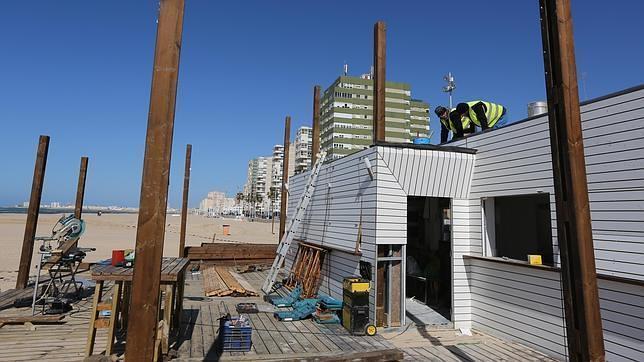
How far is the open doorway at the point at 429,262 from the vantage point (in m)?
9.91

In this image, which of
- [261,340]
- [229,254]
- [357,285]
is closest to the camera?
[261,340]

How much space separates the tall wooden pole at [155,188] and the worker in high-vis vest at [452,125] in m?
8.54

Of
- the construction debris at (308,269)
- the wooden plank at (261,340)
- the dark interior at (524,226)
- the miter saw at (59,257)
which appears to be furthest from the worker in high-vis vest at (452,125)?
the miter saw at (59,257)

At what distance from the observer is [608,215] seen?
618 centimetres

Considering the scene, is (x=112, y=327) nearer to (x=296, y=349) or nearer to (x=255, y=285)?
(x=296, y=349)

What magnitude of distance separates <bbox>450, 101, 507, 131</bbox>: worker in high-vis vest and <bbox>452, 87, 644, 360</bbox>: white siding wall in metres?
1.17

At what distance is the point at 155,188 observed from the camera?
297cm

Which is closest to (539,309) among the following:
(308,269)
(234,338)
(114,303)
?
(234,338)

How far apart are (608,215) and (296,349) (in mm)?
5813

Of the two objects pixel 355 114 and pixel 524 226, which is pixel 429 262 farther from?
pixel 355 114

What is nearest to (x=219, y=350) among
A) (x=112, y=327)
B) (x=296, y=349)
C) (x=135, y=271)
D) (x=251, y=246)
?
(x=296, y=349)

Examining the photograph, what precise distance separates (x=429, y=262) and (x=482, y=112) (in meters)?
4.68

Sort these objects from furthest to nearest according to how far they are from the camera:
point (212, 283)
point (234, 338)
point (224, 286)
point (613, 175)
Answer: point (212, 283) → point (224, 286) → point (234, 338) → point (613, 175)

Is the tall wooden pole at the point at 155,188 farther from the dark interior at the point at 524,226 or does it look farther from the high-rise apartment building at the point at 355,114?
the high-rise apartment building at the point at 355,114
